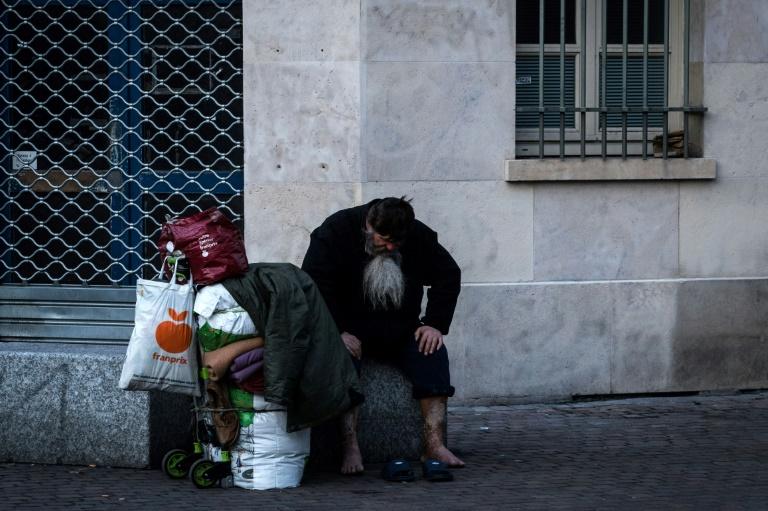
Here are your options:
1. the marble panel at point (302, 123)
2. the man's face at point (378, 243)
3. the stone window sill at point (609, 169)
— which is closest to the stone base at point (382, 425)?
the man's face at point (378, 243)

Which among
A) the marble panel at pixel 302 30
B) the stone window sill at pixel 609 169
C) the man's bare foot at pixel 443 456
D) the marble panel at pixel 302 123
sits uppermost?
the marble panel at pixel 302 30

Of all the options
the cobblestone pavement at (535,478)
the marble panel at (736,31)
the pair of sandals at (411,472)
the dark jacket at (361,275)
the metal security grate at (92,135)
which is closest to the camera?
the cobblestone pavement at (535,478)

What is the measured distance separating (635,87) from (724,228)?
1.19 metres

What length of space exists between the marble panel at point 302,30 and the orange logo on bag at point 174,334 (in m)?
2.91

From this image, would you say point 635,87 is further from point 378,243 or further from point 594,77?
point 378,243

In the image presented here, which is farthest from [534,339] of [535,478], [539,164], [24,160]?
[24,160]

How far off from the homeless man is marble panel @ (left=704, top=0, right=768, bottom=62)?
3.25 m

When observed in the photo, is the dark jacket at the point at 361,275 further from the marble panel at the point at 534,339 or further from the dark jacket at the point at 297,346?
the marble panel at the point at 534,339

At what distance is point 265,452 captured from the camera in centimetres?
614

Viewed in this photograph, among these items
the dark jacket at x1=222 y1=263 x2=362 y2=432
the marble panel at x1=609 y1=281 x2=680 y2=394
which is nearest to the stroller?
the dark jacket at x1=222 y1=263 x2=362 y2=432

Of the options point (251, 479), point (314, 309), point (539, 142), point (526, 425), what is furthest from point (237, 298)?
point (539, 142)

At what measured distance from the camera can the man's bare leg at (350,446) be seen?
21.3ft

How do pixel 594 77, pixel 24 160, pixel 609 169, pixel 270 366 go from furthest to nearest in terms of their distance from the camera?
pixel 594 77 → pixel 609 169 → pixel 24 160 → pixel 270 366

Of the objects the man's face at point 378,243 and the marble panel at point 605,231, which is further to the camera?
the marble panel at point 605,231
